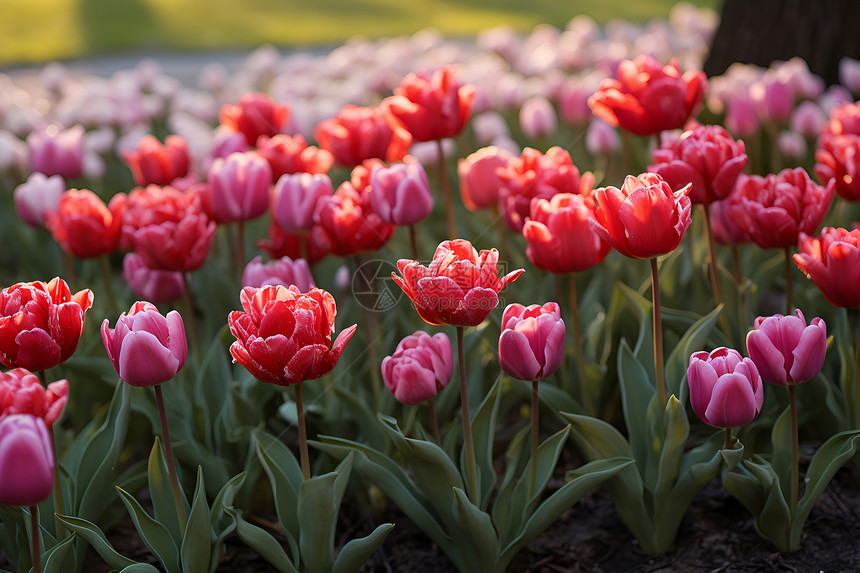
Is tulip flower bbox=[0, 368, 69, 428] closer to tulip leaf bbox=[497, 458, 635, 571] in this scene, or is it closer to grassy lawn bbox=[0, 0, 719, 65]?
tulip leaf bbox=[497, 458, 635, 571]

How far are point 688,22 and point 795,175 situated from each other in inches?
194

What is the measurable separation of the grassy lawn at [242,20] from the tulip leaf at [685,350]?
10.1 meters

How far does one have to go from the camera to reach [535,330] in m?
1.56

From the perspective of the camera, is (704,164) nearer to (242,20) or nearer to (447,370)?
(447,370)

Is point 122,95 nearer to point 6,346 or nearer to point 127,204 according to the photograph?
point 127,204

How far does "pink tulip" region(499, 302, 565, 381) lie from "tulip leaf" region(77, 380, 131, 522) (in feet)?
2.82

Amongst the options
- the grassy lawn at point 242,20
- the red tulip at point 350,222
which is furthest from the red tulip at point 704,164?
the grassy lawn at point 242,20

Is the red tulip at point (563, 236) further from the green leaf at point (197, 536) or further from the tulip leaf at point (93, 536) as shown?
the tulip leaf at point (93, 536)

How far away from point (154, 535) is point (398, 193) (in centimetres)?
93

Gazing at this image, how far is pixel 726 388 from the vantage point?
4.99ft

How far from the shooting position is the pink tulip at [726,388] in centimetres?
152

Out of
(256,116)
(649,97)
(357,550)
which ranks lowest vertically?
(357,550)

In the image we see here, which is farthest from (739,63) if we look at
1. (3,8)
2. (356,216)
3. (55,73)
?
(3,8)

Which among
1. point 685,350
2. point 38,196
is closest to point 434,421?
point 685,350
